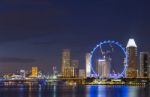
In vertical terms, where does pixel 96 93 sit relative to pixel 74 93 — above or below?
below

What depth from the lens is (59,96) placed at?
10869 cm

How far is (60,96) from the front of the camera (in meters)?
109

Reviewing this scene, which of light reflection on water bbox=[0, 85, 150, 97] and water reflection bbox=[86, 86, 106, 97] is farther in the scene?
water reflection bbox=[86, 86, 106, 97]

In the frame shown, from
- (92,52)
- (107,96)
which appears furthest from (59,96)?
(92,52)

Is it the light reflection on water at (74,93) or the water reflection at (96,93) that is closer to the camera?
the light reflection on water at (74,93)

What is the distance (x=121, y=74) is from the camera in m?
200

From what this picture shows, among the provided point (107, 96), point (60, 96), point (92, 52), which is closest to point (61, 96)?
point (60, 96)

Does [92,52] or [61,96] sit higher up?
[92,52]

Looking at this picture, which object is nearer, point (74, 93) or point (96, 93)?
point (74, 93)

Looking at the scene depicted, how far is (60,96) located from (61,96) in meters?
0.23

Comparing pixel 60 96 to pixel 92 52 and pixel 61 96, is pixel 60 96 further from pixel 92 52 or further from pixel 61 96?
pixel 92 52

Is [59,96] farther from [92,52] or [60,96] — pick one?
[92,52]

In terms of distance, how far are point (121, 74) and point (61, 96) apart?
3690 inches

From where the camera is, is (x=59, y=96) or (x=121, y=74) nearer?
(x=59, y=96)
